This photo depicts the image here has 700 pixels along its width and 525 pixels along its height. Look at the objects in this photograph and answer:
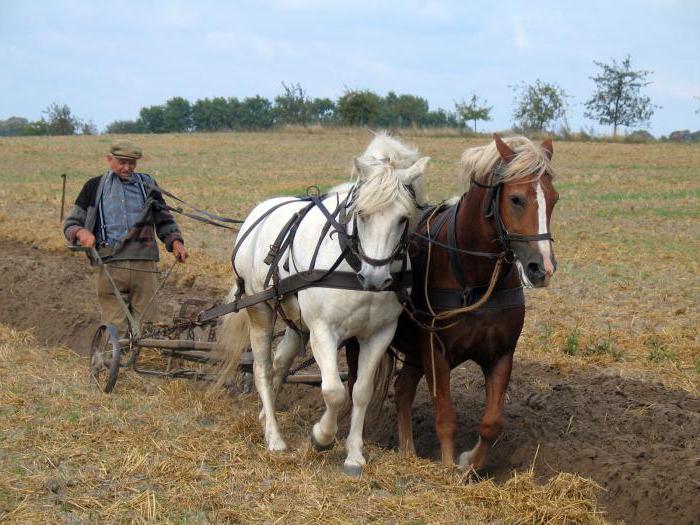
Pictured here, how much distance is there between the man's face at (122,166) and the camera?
7559 mm

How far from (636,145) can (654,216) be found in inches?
840

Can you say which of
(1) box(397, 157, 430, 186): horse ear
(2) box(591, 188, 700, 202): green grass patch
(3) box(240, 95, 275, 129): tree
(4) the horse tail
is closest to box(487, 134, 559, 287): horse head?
(1) box(397, 157, 430, 186): horse ear

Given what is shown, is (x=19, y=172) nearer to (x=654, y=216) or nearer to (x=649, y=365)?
(x=654, y=216)

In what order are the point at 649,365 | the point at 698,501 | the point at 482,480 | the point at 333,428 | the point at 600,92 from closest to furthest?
the point at 698,501 < the point at 482,480 < the point at 333,428 < the point at 649,365 < the point at 600,92

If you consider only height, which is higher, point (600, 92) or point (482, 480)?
point (600, 92)

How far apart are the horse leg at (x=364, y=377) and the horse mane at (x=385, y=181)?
0.82m

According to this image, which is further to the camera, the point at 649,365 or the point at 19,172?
the point at 19,172

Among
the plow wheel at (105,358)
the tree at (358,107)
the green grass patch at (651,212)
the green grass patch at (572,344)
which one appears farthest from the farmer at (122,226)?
the tree at (358,107)

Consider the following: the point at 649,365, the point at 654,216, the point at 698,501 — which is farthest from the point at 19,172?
the point at 698,501

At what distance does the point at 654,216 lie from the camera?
18.0m

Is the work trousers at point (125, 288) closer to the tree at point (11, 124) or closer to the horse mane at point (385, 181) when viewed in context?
the horse mane at point (385, 181)

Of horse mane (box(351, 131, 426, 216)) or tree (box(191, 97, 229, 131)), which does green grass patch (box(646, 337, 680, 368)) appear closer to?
horse mane (box(351, 131, 426, 216))

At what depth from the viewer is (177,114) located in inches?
3656

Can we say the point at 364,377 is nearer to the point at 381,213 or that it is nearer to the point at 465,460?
the point at 465,460
